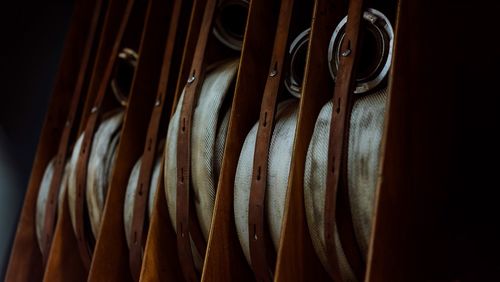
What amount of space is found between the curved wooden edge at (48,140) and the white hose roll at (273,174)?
119 centimetres

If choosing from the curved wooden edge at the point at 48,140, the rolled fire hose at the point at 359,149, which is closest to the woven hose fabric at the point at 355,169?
the rolled fire hose at the point at 359,149

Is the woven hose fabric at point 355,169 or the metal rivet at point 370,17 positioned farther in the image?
the metal rivet at point 370,17

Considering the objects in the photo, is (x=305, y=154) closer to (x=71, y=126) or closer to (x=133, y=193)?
(x=133, y=193)

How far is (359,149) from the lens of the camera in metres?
1.12

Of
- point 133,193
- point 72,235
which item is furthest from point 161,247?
point 72,235

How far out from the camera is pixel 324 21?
4.28ft

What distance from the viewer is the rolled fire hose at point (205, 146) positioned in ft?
4.74

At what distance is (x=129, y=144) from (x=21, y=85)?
931 millimetres

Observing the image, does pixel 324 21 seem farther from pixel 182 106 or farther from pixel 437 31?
pixel 182 106

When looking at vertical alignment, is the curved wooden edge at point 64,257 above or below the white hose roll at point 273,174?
below

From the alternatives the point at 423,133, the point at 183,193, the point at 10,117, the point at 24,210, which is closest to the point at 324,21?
the point at 423,133

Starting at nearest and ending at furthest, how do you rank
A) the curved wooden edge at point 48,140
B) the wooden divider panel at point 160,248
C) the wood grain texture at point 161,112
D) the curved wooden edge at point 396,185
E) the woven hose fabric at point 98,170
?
the curved wooden edge at point 396,185, the wooden divider panel at point 160,248, the wood grain texture at point 161,112, the woven hose fabric at point 98,170, the curved wooden edge at point 48,140

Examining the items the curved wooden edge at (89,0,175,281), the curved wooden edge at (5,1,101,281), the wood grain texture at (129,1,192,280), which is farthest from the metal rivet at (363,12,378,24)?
the curved wooden edge at (5,1,101,281)

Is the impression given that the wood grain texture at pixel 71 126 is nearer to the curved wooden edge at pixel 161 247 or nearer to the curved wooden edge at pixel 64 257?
the curved wooden edge at pixel 64 257
